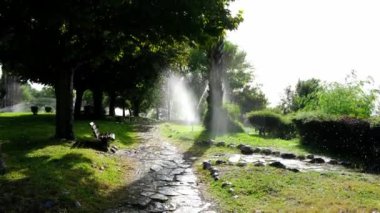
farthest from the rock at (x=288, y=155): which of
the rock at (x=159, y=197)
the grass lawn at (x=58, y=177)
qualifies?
the rock at (x=159, y=197)

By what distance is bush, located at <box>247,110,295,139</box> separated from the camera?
96.0ft

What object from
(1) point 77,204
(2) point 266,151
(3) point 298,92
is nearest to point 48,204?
(1) point 77,204

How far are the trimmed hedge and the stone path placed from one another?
6.41 metres

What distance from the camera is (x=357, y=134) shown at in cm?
1599

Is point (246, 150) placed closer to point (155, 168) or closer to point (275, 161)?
point (275, 161)

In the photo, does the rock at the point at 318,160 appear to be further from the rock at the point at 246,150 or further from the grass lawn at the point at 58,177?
the grass lawn at the point at 58,177

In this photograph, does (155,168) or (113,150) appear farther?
(113,150)

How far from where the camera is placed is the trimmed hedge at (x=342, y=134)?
1526cm

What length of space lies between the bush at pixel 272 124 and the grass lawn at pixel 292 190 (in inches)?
631

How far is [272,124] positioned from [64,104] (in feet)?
55.5

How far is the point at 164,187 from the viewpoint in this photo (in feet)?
38.0

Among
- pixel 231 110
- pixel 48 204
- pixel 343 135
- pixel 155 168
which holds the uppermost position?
pixel 231 110

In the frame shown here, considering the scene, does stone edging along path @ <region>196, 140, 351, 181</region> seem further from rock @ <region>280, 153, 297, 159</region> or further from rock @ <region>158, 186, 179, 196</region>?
rock @ <region>158, 186, 179, 196</region>

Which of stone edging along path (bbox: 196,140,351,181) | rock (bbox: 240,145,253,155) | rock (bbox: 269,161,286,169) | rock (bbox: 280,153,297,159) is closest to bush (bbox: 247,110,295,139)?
rock (bbox: 240,145,253,155)
